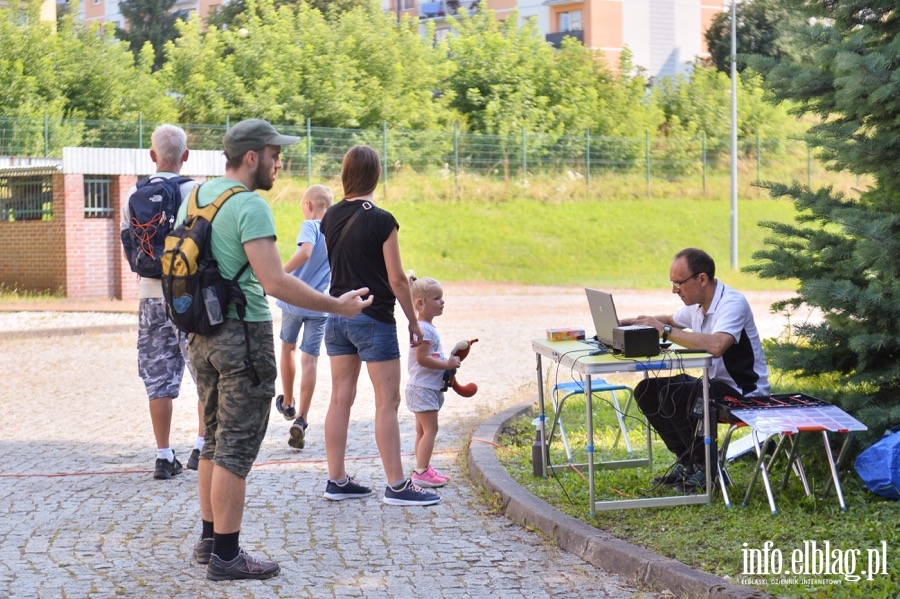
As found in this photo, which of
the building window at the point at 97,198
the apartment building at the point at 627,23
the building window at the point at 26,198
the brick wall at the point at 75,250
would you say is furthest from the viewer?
the apartment building at the point at 627,23

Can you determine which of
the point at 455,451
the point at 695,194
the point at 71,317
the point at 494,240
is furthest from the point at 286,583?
the point at 695,194

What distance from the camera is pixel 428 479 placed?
24.2ft

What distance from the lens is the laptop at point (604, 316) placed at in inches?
258

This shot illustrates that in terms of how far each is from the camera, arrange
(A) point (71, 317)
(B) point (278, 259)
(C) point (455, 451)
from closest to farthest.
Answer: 1. (B) point (278, 259)
2. (C) point (455, 451)
3. (A) point (71, 317)

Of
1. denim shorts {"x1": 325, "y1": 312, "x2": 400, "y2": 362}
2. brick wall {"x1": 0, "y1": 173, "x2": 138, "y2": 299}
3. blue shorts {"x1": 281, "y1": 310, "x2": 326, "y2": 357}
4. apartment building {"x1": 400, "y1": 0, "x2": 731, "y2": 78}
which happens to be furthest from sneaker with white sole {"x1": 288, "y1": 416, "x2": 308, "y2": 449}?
apartment building {"x1": 400, "y1": 0, "x2": 731, "y2": 78}

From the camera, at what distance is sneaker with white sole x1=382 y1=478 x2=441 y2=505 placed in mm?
6801

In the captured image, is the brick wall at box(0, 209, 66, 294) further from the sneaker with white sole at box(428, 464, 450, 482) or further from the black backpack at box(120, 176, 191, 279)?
the sneaker with white sole at box(428, 464, 450, 482)

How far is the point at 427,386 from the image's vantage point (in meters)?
7.29

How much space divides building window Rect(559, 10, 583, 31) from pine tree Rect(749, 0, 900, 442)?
2152 inches

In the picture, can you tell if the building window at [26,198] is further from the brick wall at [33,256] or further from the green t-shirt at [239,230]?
the green t-shirt at [239,230]

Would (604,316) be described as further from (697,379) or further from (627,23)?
(627,23)

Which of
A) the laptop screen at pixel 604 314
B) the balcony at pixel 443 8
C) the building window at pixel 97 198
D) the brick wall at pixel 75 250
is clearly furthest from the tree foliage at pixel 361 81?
the laptop screen at pixel 604 314

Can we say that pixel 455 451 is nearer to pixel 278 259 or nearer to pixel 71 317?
pixel 278 259

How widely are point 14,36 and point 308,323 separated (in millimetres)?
35174
